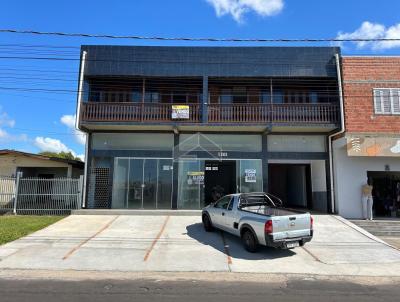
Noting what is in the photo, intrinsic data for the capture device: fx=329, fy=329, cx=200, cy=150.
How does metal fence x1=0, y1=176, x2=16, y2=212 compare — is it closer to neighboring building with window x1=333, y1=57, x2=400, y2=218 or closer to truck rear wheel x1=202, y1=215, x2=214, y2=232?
truck rear wheel x1=202, y1=215, x2=214, y2=232

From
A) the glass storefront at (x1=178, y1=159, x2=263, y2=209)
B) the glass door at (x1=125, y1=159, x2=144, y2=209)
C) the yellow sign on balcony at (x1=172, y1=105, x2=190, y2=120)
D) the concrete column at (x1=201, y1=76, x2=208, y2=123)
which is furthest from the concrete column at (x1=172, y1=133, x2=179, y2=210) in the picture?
the concrete column at (x1=201, y1=76, x2=208, y2=123)

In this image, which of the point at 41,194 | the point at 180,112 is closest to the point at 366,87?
the point at 180,112

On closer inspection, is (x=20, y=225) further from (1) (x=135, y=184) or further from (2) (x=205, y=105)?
(2) (x=205, y=105)

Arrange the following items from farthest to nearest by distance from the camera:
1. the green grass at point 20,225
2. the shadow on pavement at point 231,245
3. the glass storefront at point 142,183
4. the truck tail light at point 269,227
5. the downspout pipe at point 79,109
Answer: the glass storefront at point 142,183
the downspout pipe at point 79,109
the green grass at point 20,225
the shadow on pavement at point 231,245
the truck tail light at point 269,227

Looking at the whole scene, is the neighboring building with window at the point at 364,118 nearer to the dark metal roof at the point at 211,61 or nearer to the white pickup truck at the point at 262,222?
the dark metal roof at the point at 211,61

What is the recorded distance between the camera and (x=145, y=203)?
17.2 metres

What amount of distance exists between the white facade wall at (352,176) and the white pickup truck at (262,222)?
6.11 m

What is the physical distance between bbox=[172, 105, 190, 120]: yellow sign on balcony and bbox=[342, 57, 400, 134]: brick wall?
7914 millimetres

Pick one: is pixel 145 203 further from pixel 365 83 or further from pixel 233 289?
pixel 365 83

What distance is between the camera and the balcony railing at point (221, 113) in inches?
659

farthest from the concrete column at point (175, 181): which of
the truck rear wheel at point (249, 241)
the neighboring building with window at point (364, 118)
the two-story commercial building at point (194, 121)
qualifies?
the neighboring building with window at point (364, 118)

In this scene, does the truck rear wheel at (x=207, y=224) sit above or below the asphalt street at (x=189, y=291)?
above

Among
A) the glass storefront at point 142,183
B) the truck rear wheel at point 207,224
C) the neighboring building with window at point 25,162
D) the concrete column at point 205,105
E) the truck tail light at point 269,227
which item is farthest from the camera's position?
the neighboring building with window at point 25,162

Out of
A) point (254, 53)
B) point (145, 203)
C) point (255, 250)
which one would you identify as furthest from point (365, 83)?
point (145, 203)
